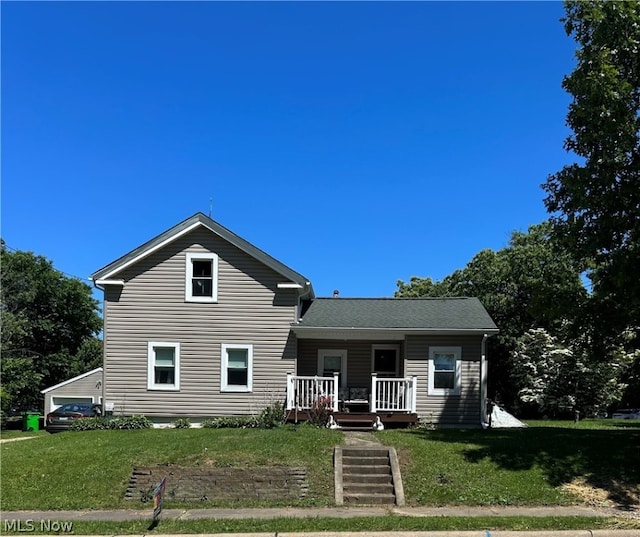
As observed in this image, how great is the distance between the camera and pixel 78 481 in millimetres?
12062

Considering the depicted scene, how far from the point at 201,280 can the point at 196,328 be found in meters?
1.57

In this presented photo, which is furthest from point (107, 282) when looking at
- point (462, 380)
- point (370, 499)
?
point (462, 380)

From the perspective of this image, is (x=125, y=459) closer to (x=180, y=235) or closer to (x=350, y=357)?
(x=180, y=235)

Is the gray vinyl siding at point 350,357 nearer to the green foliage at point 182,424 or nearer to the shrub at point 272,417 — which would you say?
the shrub at point 272,417

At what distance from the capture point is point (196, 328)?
743 inches

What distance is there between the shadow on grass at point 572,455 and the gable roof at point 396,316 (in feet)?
14.9

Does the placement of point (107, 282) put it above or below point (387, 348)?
above

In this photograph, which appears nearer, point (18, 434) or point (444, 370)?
point (444, 370)

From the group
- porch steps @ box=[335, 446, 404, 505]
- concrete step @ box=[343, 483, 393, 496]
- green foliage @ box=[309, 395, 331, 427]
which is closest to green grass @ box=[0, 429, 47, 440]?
green foliage @ box=[309, 395, 331, 427]

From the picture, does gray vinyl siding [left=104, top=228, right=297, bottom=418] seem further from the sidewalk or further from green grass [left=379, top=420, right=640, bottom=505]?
the sidewalk

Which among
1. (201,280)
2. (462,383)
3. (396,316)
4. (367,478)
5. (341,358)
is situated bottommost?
(367,478)

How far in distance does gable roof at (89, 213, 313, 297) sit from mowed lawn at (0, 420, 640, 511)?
18.5 feet

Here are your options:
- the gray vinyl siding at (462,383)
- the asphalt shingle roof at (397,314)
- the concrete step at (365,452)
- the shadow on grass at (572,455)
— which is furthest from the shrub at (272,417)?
the gray vinyl siding at (462,383)

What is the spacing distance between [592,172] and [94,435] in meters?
14.1
